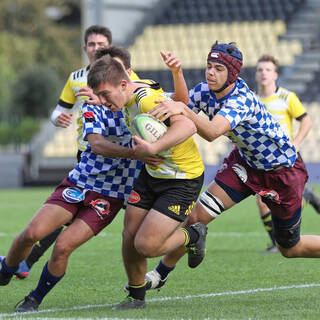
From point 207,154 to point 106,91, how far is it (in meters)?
15.7

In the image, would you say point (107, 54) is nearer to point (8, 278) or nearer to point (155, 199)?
point (155, 199)

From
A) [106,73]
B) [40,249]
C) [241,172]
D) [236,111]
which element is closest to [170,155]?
[236,111]

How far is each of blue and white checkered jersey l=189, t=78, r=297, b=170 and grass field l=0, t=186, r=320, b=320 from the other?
3.24ft

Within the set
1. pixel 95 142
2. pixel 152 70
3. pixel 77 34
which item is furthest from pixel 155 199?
pixel 77 34

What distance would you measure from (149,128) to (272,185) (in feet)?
4.63

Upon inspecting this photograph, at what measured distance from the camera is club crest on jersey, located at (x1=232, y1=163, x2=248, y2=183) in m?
5.93

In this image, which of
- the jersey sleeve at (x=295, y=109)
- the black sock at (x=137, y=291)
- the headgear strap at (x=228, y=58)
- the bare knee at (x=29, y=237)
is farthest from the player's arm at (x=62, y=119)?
the jersey sleeve at (x=295, y=109)

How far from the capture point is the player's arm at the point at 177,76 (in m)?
5.14

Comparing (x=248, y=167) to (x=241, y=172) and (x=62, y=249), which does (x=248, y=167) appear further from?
(x=62, y=249)

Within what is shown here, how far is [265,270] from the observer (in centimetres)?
723

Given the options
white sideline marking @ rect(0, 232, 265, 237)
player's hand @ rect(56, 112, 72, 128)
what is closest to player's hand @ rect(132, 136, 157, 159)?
player's hand @ rect(56, 112, 72, 128)

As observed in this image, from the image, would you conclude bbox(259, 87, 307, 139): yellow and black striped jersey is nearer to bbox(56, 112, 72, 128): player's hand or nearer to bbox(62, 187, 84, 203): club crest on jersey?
bbox(56, 112, 72, 128): player's hand

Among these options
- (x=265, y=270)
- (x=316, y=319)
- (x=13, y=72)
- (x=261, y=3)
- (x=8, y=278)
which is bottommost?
(x=13, y=72)

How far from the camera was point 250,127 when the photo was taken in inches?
217
